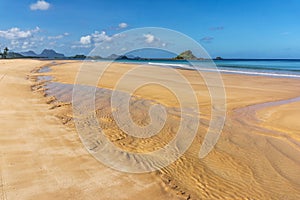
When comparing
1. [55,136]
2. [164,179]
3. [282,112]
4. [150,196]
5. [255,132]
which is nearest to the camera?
[150,196]

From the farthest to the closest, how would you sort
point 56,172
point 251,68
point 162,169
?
point 251,68
point 162,169
point 56,172

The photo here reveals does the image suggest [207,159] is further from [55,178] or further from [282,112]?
[282,112]

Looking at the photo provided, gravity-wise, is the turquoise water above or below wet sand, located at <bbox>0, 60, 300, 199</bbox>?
above

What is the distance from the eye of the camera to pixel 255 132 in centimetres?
725

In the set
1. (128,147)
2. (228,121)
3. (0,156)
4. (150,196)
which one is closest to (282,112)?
(228,121)

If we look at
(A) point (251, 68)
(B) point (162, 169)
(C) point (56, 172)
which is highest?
(A) point (251, 68)

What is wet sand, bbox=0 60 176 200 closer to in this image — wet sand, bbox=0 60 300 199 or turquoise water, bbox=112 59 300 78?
wet sand, bbox=0 60 300 199

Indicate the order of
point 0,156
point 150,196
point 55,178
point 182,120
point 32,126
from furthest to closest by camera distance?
point 182,120, point 32,126, point 0,156, point 55,178, point 150,196

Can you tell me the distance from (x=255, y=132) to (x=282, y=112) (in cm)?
322

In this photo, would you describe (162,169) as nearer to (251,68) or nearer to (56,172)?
(56,172)

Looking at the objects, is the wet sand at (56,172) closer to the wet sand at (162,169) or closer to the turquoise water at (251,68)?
the wet sand at (162,169)

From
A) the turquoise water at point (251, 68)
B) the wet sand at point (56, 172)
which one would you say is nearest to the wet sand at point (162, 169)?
the wet sand at point (56, 172)

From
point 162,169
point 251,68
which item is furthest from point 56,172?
point 251,68

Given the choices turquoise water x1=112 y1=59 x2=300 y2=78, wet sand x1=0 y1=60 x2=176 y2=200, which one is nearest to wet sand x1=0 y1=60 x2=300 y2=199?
wet sand x1=0 y1=60 x2=176 y2=200
